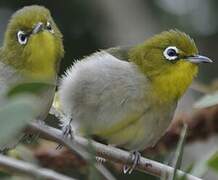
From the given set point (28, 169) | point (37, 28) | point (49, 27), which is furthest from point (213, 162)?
point (49, 27)

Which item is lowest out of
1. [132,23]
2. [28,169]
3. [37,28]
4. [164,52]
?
[132,23]

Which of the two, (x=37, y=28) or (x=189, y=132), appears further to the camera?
(x=189, y=132)

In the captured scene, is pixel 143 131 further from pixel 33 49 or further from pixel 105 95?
pixel 33 49

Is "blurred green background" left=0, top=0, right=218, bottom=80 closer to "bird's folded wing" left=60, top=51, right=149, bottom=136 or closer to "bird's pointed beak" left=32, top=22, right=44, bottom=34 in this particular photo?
"bird's folded wing" left=60, top=51, right=149, bottom=136

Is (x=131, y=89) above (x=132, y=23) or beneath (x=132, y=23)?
above

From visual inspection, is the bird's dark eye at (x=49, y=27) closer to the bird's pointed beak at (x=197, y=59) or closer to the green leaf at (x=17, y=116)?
the bird's pointed beak at (x=197, y=59)

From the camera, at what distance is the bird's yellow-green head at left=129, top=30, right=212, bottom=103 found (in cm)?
331

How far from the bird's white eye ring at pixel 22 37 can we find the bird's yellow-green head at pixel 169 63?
738 millimetres

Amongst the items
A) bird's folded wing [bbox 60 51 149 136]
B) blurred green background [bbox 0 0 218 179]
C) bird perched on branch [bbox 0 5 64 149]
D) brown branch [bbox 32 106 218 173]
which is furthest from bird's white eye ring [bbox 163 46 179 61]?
blurred green background [bbox 0 0 218 179]

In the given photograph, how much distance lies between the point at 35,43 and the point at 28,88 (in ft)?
5.09

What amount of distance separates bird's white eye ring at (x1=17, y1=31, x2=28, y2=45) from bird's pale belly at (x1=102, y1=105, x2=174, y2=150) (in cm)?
65

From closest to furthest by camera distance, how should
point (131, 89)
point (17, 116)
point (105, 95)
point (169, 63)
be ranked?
point (17, 116) → point (105, 95) → point (131, 89) → point (169, 63)

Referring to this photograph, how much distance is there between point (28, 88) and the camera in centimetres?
129

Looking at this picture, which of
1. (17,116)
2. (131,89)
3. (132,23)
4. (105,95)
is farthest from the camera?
(132,23)
